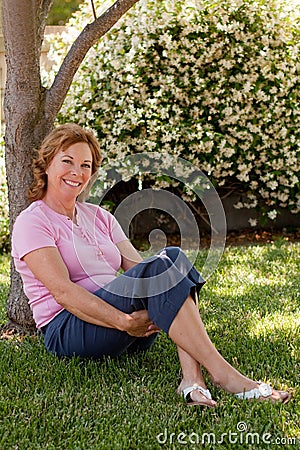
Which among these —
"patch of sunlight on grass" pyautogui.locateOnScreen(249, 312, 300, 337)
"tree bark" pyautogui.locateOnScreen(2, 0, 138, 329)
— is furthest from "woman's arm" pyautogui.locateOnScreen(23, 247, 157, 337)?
"patch of sunlight on grass" pyautogui.locateOnScreen(249, 312, 300, 337)

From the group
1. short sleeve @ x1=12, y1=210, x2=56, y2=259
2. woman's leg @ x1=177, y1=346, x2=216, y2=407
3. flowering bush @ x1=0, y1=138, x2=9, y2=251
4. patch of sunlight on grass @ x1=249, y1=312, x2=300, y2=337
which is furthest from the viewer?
flowering bush @ x1=0, y1=138, x2=9, y2=251

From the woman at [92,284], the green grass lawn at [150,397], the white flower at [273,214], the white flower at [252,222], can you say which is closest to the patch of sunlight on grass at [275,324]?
the green grass lawn at [150,397]

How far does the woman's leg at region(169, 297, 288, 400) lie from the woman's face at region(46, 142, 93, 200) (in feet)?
2.40

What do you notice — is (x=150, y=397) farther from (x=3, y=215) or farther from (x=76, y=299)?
(x=3, y=215)

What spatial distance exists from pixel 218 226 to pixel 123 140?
→ 105 cm

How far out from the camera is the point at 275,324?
11.7ft

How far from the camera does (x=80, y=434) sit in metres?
2.34

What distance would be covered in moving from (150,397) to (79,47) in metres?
1.76

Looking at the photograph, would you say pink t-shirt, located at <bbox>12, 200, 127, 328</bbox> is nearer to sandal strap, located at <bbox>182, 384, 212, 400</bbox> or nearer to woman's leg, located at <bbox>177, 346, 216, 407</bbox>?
woman's leg, located at <bbox>177, 346, 216, 407</bbox>

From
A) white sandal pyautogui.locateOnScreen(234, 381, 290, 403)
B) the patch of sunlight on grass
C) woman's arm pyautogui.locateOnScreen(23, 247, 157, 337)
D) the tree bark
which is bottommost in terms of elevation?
white sandal pyautogui.locateOnScreen(234, 381, 290, 403)

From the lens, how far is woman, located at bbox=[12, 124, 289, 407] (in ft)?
8.73

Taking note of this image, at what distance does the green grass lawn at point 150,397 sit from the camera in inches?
91.4

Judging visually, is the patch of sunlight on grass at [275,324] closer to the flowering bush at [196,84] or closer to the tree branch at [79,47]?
the tree branch at [79,47]

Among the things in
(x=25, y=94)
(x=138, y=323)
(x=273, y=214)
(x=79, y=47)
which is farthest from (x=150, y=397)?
(x=273, y=214)
